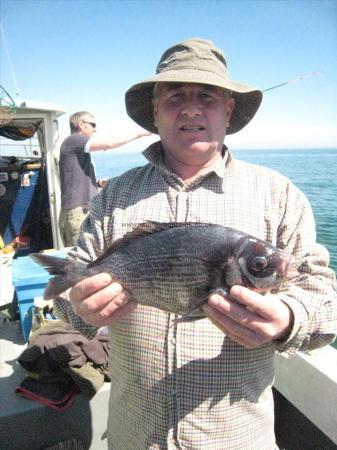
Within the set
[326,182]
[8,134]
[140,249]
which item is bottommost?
[326,182]

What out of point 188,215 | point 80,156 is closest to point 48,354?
point 188,215

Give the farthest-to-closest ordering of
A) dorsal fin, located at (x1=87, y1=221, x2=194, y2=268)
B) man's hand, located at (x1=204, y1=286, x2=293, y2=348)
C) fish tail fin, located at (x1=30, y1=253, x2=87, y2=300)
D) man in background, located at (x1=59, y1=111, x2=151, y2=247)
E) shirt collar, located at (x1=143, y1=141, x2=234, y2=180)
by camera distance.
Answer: man in background, located at (x1=59, y1=111, x2=151, y2=247) < shirt collar, located at (x1=143, y1=141, x2=234, y2=180) < fish tail fin, located at (x1=30, y1=253, x2=87, y2=300) < dorsal fin, located at (x1=87, y1=221, x2=194, y2=268) < man's hand, located at (x1=204, y1=286, x2=293, y2=348)

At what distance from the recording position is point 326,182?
24.5 meters

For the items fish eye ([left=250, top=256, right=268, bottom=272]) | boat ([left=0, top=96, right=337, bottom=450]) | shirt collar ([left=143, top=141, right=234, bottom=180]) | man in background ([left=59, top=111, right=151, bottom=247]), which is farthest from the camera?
man in background ([left=59, top=111, right=151, bottom=247])

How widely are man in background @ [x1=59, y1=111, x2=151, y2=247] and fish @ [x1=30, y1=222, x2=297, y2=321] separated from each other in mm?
4830

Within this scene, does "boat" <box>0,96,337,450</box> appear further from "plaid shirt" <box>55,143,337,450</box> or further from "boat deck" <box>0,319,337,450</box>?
"plaid shirt" <box>55,143,337,450</box>

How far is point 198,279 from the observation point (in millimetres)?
1780

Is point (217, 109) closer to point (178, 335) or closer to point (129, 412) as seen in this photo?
point (178, 335)

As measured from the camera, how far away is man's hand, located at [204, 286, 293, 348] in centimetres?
157

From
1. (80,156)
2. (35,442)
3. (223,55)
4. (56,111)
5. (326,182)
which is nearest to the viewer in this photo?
(223,55)

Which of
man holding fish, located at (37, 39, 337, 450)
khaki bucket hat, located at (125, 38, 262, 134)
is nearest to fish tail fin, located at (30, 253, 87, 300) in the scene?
man holding fish, located at (37, 39, 337, 450)

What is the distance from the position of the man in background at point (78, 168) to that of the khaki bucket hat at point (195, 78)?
384 centimetres

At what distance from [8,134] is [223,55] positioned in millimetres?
8082

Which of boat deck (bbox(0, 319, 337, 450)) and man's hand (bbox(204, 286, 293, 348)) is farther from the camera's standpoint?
boat deck (bbox(0, 319, 337, 450))
